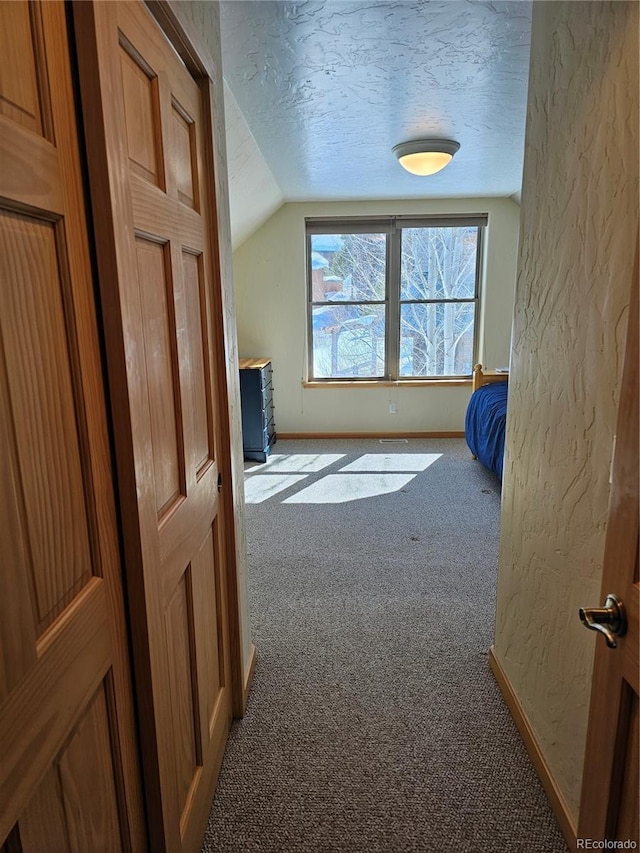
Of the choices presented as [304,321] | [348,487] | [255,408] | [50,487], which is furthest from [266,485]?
[50,487]

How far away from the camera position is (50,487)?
762 mm

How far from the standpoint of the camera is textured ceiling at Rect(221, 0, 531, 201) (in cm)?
181

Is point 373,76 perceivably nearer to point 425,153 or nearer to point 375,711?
point 425,153

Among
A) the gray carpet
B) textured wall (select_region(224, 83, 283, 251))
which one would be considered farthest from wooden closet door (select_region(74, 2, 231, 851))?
textured wall (select_region(224, 83, 283, 251))

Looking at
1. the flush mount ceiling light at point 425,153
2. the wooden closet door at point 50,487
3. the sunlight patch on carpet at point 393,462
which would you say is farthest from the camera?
the sunlight patch on carpet at point 393,462

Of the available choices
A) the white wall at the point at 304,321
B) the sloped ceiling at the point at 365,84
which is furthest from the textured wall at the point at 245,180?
the white wall at the point at 304,321

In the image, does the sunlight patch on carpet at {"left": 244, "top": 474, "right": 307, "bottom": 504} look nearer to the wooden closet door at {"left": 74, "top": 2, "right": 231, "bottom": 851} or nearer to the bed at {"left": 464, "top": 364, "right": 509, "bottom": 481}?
the bed at {"left": 464, "top": 364, "right": 509, "bottom": 481}

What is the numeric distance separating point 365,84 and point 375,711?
254 cm

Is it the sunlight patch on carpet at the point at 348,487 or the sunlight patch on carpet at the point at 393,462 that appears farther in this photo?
the sunlight patch on carpet at the point at 393,462

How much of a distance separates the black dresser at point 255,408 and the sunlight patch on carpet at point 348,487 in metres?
0.76

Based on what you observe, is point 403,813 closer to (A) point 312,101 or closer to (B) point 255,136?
(A) point 312,101

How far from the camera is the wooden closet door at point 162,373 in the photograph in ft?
2.89

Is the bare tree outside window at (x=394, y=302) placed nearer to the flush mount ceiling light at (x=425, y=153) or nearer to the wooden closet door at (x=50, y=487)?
the flush mount ceiling light at (x=425, y=153)

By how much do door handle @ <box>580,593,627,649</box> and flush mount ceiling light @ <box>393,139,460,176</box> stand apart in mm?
3013
